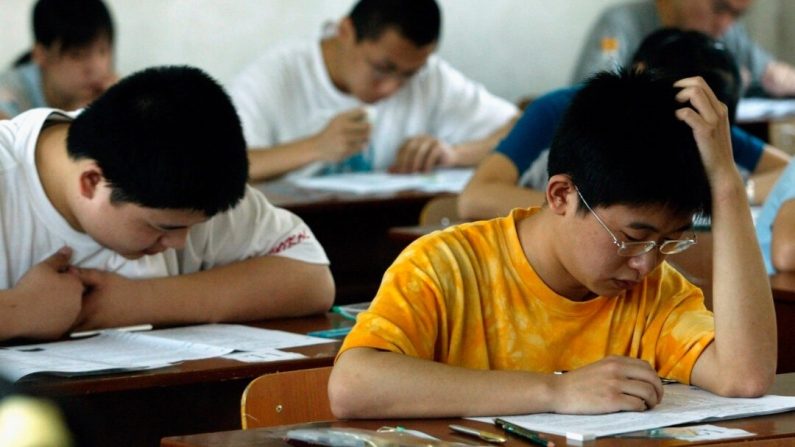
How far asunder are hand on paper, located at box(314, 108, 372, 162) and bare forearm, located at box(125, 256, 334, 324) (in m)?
1.60

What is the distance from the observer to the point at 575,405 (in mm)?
1182

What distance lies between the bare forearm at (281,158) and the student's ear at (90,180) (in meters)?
1.82

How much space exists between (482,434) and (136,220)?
838 millimetres

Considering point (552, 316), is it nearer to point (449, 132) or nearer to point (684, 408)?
point (684, 408)

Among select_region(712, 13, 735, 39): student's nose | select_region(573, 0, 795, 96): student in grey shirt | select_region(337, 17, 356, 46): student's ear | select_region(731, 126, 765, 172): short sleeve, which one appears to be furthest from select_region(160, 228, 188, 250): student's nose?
select_region(712, 13, 735, 39): student's nose

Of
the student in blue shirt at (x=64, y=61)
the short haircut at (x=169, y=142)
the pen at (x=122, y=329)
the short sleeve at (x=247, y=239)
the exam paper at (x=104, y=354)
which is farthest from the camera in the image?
the student in blue shirt at (x=64, y=61)

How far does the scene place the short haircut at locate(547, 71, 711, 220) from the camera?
126 cm

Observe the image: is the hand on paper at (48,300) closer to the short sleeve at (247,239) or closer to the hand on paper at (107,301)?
the hand on paper at (107,301)

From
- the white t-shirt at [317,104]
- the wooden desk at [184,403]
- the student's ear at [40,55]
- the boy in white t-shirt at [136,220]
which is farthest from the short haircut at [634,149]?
the student's ear at [40,55]

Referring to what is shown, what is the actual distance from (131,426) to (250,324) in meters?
0.30

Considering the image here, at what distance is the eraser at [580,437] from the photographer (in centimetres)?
107

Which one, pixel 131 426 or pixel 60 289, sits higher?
pixel 60 289

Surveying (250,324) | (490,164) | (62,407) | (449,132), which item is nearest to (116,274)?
(250,324)

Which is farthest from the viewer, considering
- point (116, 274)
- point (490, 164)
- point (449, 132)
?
point (449, 132)
